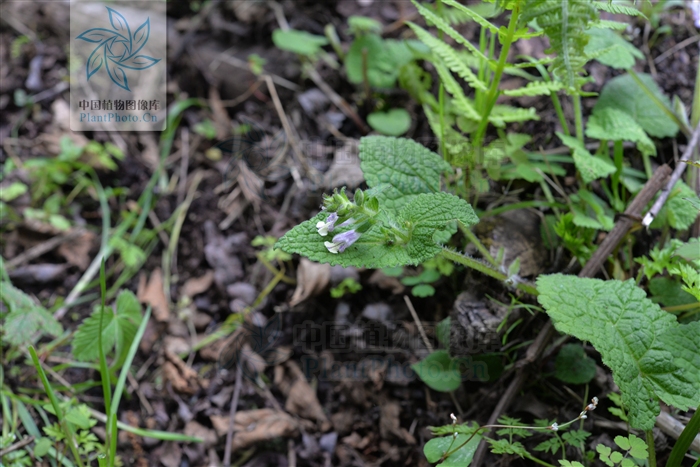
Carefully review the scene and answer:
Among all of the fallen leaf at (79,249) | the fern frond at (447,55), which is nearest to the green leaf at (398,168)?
the fern frond at (447,55)

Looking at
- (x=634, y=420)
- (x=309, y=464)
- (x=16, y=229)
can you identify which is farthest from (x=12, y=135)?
(x=634, y=420)

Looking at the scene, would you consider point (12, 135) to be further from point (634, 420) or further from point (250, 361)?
point (634, 420)

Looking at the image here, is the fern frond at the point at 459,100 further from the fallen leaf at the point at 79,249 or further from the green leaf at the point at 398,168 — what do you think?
the fallen leaf at the point at 79,249

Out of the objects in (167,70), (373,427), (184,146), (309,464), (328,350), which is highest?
(167,70)

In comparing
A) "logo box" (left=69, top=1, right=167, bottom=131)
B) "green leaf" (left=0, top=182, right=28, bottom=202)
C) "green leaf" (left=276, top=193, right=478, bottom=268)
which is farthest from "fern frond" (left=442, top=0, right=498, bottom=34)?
"green leaf" (left=0, top=182, right=28, bottom=202)

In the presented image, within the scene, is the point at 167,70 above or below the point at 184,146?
above

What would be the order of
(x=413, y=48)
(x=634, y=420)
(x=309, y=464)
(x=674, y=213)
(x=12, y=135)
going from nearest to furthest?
(x=634, y=420) → (x=674, y=213) → (x=309, y=464) → (x=413, y=48) → (x=12, y=135)

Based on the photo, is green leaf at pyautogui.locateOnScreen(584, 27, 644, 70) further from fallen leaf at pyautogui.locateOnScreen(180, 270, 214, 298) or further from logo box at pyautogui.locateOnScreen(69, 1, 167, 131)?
logo box at pyautogui.locateOnScreen(69, 1, 167, 131)
